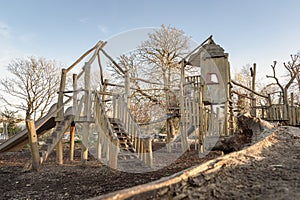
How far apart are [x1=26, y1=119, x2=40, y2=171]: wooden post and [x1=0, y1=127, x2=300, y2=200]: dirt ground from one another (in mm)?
190

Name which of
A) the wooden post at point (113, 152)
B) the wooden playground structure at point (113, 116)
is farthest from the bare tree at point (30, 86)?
the wooden post at point (113, 152)

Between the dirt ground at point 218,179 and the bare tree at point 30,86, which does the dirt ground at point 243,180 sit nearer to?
the dirt ground at point 218,179

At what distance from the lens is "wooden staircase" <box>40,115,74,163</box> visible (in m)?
5.32

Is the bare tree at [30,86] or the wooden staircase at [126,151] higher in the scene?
the bare tree at [30,86]

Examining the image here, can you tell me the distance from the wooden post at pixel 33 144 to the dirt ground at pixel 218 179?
190mm

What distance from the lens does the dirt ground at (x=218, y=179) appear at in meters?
1.83

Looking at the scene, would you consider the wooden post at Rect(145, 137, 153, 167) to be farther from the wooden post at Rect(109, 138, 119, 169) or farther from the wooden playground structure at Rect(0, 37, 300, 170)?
the wooden post at Rect(109, 138, 119, 169)

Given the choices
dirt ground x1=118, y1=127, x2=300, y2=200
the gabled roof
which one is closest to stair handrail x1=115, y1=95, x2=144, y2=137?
dirt ground x1=118, y1=127, x2=300, y2=200

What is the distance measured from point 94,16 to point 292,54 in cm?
1676

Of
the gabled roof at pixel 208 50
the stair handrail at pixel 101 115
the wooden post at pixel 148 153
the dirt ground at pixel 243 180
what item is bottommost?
the wooden post at pixel 148 153

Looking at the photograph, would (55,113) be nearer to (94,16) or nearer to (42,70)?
(94,16)

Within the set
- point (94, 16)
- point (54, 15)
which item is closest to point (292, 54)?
point (94, 16)

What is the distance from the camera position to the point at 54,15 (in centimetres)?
1200

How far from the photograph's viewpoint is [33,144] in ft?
16.5
